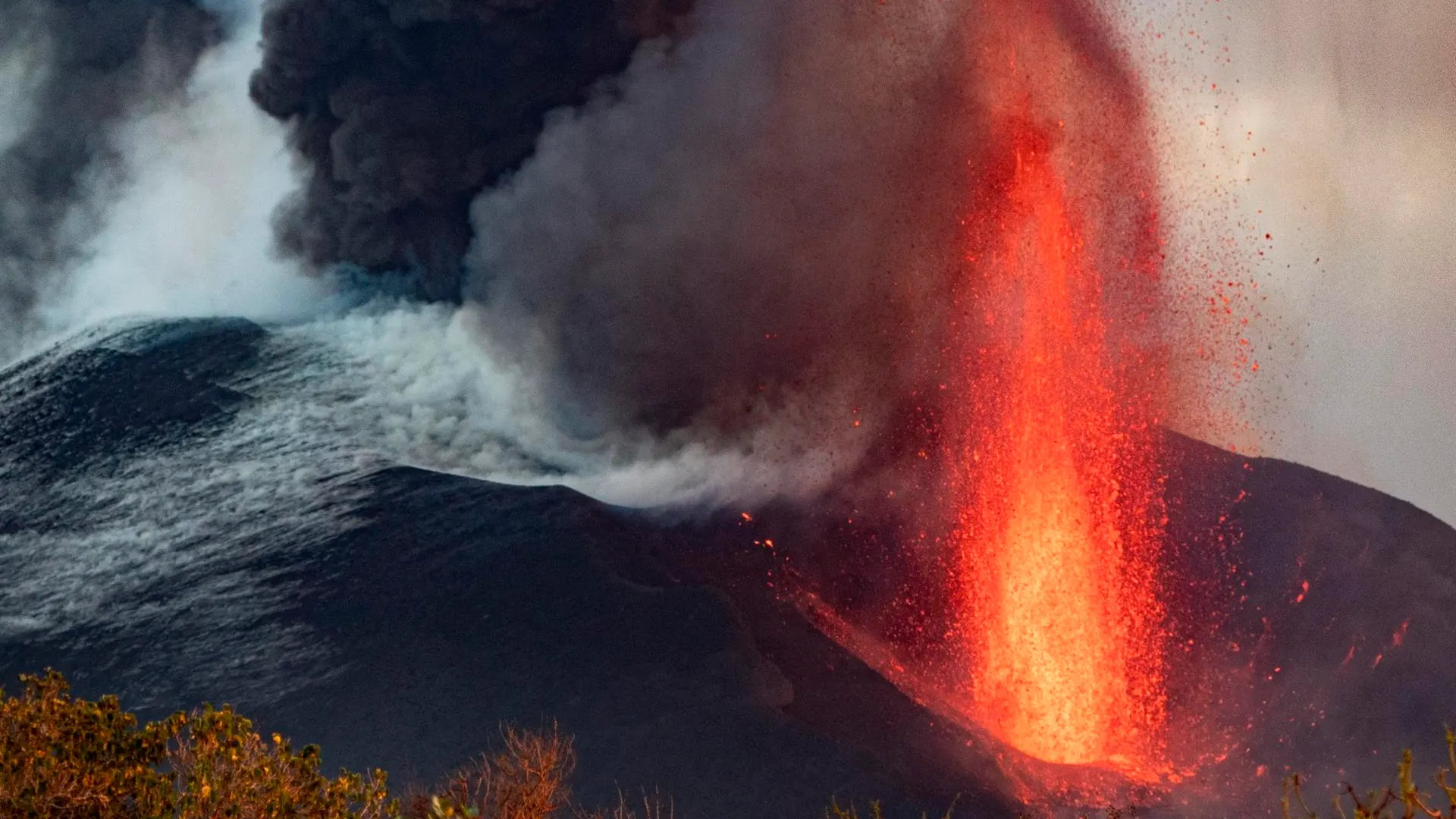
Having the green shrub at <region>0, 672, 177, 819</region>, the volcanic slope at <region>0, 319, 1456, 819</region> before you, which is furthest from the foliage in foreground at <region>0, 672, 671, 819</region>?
the volcanic slope at <region>0, 319, 1456, 819</region>

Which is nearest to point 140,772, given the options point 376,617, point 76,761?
point 76,761

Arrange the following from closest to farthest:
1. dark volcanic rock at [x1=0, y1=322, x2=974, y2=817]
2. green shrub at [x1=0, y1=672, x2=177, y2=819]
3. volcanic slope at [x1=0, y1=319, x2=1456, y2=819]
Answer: green shrub at [x1=0, y1=672, x2=177, y2=819] < dark volcanic rock at [x1=0, y1=322, x2=974, y2=817] < volcanic slope at [x1=0, y1=319, x2=1456, y2=819]

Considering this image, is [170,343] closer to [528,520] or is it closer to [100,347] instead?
[100,347]

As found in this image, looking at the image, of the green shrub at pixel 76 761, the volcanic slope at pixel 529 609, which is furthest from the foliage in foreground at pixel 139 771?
the volcanic slope at pixel 529 609

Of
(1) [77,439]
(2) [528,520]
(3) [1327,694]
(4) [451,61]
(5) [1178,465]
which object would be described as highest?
(4) [451,61]

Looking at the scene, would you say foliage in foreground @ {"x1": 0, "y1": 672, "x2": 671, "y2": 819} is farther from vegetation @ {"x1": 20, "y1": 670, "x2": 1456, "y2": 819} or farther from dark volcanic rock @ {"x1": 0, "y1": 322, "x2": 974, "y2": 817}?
dark volcanic rock @ {"x1": 0, "y1": 322, "x2": 974, "y2": 817}

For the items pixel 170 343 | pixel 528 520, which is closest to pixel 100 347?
pixel 170 343

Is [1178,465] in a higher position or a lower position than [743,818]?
higher

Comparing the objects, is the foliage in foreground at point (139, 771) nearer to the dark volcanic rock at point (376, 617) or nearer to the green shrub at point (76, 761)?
the green shrub at point (76, 761)
